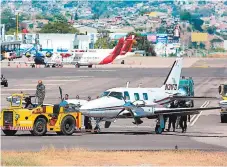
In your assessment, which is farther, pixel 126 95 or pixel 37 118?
pixel 126 95

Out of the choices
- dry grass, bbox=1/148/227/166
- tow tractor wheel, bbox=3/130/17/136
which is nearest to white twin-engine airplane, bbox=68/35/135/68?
tow tractor wheel, bbox=3/130/17/136

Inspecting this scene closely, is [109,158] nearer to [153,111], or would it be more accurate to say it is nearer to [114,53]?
[153,111]

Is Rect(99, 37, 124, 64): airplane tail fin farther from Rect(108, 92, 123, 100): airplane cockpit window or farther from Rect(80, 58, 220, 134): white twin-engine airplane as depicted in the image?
Rect(108, 92, 123, 100): airplane cockpit window

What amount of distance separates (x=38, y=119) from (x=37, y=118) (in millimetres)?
81

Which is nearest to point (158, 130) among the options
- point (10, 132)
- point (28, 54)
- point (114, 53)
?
point (10, 132)

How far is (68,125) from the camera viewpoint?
3641cm

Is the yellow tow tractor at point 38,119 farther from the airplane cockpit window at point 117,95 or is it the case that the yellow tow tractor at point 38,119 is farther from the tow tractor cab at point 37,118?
the airplane cockpit window at point 117,95

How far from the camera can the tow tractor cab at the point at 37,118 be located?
3516cm

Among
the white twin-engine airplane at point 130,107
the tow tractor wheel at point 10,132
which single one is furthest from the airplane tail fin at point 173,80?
the tow tractor wheel at point 10,132

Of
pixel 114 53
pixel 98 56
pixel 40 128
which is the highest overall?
pixel 40 128

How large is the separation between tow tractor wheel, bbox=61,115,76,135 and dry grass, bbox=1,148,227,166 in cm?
635

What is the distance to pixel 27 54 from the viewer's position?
473 ft

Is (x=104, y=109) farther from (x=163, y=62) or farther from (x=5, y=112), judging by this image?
(x=163, y=62)

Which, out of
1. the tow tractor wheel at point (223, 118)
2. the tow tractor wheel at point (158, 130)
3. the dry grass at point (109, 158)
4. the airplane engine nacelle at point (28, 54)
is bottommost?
the airplane engine nacelle at point (28, 54)
